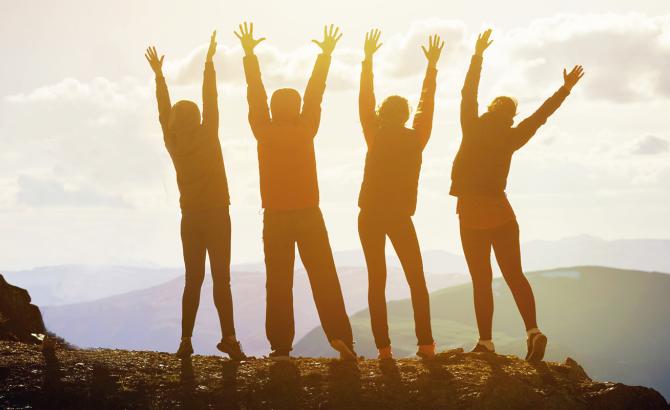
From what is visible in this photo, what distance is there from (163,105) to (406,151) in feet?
12.0

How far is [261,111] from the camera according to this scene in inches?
356

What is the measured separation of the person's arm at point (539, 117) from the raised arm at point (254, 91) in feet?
11.2

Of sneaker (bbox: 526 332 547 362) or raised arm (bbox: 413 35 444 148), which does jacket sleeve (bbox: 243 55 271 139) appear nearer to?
raised arm (bbox: 413 35 444 148)

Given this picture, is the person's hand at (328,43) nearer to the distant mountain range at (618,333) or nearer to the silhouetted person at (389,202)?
the silhouetted person at (389,202)

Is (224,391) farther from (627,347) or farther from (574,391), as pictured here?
(627,347)

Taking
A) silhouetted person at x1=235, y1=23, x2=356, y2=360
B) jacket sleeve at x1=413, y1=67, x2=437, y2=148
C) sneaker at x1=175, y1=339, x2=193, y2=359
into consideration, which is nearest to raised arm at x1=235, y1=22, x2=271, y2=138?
silhouetted person at x1=235, y1=23, x2=356, y2=360

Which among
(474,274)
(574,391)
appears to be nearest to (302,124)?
(474,274)

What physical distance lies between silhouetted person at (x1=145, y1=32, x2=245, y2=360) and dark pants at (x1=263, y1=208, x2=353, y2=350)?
72 centimetres

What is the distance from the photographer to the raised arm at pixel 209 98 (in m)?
9.54

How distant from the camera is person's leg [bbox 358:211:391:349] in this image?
905 cm

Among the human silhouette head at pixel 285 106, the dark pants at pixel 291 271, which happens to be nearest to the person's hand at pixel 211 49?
the human silhouette head at pixel 285 106

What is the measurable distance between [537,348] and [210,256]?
14.9 ft

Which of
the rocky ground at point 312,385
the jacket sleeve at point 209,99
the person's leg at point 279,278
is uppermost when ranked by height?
the jacket sleeve at point 209,99

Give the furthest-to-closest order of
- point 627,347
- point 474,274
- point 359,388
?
1. point 627,347
2. point 474,274
3. point 359,388
